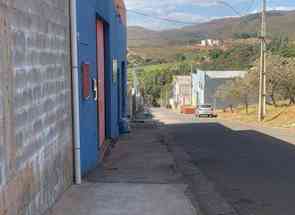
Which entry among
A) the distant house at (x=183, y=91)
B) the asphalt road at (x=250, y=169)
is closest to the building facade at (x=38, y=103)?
the asphalt road at (x=250, y=169)

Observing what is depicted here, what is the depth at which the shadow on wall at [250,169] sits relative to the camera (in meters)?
10.0

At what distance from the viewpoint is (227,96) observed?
62281 mm

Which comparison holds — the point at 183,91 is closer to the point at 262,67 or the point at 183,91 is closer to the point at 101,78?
the point at 262,67

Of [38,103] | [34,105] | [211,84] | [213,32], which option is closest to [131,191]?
[38,103]

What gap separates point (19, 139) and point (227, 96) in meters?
56.6

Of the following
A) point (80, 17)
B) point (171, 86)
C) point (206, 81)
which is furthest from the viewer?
point (171, 86)

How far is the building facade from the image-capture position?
19.6ft

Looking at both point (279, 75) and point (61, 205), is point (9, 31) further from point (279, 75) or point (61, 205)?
point (279, 75)

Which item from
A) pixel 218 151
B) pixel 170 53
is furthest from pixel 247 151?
pixel 170 53

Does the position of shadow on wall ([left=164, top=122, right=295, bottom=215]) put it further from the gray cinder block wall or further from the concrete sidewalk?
the gray cinder block wall

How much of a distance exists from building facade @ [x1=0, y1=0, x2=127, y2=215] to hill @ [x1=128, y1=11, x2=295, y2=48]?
93750 millimetres

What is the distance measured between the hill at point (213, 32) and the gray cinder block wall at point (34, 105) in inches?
3762

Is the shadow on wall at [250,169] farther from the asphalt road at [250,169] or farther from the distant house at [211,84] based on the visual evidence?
the distant house at [211,84]

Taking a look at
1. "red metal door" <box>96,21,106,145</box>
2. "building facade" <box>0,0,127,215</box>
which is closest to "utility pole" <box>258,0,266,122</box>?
"red metal door" <box>96,21,106,145</box>
